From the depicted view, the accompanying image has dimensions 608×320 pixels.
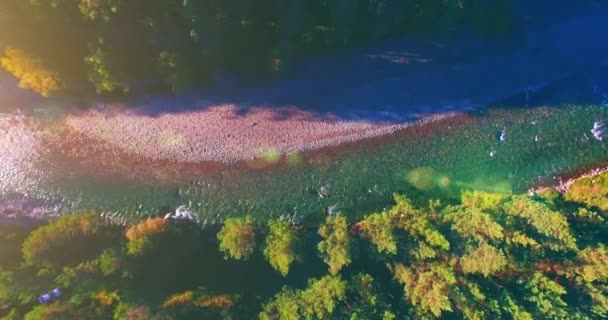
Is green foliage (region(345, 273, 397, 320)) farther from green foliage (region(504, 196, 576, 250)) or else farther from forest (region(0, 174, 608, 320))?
green foliage (region(504, 196, 576, 250))

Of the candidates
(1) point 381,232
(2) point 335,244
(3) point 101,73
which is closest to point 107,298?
(3) point 101,73

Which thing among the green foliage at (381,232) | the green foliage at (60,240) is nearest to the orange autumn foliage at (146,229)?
the green foliage at (60,240)

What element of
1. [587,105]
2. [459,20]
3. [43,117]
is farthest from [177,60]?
[587,105]

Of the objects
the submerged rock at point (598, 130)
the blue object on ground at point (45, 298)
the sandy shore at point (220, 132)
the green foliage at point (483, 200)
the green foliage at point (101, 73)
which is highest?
the green foliage at point (101, 73)

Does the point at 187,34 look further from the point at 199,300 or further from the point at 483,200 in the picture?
the point at 483,200

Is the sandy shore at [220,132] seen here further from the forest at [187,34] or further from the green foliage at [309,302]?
the green foliage at [309,302]

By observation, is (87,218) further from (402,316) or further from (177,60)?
(402,316)
